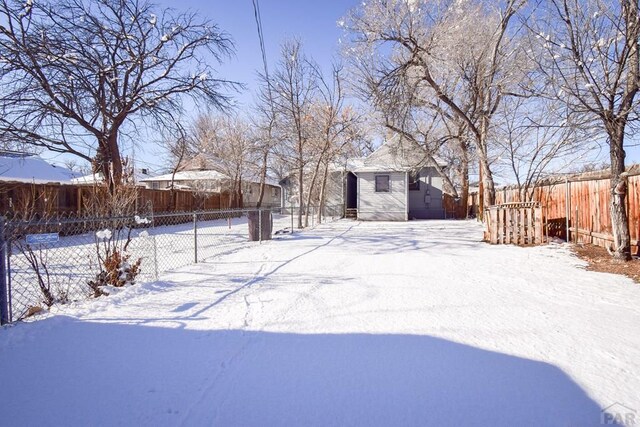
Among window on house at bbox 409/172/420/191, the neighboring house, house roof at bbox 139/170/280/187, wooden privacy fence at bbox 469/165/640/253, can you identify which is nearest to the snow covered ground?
Result: wooden privacy fence at bbox 469/165/640/253

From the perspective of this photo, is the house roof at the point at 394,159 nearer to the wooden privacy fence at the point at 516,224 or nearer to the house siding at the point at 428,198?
the house siding at the point at 428,198

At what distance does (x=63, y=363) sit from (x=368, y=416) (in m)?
2.60

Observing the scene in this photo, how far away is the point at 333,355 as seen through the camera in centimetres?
296

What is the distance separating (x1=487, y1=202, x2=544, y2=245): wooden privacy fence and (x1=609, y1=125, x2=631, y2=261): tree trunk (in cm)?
255

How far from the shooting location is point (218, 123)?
32406 millimetres

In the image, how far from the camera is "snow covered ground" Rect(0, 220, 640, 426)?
2248 millimetres

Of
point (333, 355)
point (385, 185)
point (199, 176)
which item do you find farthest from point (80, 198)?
point (385, 185)

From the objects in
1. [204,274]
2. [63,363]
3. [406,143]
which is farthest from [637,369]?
[406,143]

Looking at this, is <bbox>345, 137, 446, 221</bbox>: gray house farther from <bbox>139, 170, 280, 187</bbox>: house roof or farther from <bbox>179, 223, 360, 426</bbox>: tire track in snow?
<bbox>179, 223, 360, 426</bbox>: tire track in snow

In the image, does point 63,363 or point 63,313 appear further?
point 63,313

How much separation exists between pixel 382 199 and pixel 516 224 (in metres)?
13.1

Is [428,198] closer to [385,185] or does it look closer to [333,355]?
[385,185]

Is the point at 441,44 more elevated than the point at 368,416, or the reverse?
the point at 441,44

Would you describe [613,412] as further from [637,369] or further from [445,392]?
[445,392]
